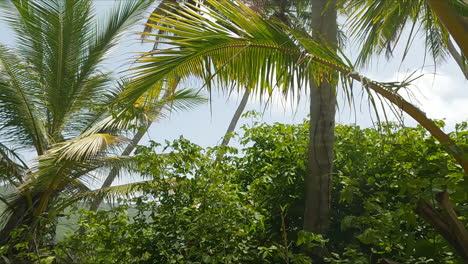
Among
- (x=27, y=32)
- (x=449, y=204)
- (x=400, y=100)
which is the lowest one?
(x=449, y=204)

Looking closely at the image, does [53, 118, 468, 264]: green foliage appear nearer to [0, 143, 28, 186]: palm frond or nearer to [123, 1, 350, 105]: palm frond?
[123, 1, 350, 105]: palm frond

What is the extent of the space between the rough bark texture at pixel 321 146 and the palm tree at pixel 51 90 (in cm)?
347

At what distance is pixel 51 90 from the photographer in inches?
347

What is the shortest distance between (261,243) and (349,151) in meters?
1.23

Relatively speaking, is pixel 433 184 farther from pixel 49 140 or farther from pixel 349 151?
pixel 49 140

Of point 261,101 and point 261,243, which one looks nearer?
point 261,101

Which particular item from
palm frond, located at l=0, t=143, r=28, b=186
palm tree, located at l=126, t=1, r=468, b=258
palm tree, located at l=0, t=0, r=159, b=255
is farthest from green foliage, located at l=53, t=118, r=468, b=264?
palm frond, located at l=0, t=143, r=28, b=186

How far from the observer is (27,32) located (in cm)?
880

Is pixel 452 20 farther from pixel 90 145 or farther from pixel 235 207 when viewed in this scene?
pixel 90 145

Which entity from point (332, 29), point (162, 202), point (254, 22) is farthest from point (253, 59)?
point (162, 202)

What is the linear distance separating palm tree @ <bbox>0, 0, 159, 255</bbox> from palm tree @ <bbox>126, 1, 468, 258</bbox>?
3954 mm

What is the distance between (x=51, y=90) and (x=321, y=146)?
4758 mm

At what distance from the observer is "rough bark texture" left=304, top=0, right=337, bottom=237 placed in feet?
18.2

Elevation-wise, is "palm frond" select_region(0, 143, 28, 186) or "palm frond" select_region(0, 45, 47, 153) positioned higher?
"palm frond" select_region(0, 45, 47, 153)
